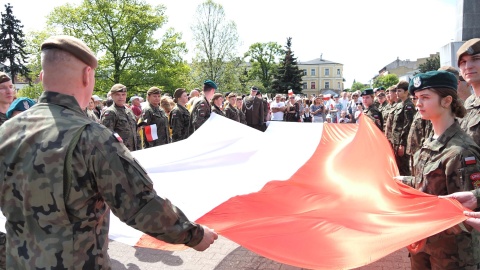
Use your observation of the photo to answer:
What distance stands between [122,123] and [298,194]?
176 inches

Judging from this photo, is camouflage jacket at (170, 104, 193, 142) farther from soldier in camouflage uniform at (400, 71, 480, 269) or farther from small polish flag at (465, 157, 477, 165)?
small polish flag at (465, 157, 477, 165)

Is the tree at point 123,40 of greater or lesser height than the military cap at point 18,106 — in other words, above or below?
above

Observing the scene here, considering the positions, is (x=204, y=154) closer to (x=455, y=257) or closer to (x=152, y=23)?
(x=455, y=257)

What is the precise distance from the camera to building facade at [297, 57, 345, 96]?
122500mm

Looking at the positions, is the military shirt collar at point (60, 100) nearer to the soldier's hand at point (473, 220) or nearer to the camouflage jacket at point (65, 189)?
the camouflage jacket at point (65, 189)

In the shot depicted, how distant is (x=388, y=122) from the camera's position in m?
7.80

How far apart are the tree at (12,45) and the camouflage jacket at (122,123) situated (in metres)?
58.4

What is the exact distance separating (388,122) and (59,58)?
287 inches

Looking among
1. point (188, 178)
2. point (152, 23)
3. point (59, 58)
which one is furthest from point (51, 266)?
point (152, 23)

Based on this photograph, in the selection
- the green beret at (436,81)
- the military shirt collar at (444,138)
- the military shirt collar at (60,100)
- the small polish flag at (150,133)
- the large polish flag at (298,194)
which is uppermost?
the green beret at (436,81)

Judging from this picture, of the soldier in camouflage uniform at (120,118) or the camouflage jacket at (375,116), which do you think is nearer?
the soldier in camouflage uniform at (120,118)

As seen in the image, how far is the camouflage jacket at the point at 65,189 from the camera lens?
5.43 feet

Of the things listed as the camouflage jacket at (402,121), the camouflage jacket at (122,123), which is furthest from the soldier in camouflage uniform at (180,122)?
the camouflage jacket at (402,121)

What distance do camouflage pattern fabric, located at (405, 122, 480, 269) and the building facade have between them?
402ft
